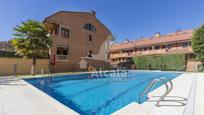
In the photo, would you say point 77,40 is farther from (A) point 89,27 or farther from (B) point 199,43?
(B) point 199,43

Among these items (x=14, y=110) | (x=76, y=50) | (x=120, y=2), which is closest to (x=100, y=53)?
(x=76, y=50)

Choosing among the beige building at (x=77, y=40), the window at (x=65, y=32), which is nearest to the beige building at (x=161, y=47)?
the beige building at (x=77, y=40)

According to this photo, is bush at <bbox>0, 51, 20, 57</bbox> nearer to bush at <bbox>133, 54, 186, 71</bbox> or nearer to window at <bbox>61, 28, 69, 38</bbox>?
window at <bbox>61, 28, 69, 38</bbox>

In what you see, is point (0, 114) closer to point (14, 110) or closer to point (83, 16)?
point (14, 110)

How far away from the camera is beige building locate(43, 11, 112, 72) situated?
2228cm

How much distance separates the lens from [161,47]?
117ft

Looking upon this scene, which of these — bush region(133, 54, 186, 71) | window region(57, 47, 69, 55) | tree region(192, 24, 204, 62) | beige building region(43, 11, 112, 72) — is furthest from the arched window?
tree region(192, 24, 204, 62)

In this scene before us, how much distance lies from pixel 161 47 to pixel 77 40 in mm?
21118

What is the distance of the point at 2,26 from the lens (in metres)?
21.3

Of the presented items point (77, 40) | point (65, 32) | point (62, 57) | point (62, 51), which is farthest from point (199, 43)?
point (62, 51)

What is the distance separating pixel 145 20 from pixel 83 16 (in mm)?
14123

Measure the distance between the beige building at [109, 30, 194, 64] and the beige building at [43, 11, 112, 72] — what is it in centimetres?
1094

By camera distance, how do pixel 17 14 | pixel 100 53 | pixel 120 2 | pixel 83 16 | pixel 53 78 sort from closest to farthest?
pixel 53 78, pixel 17 14, pixel 120 2, pixel 83 16, pixel 100 53

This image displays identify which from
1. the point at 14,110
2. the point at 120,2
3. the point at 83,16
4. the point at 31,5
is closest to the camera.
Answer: the point at 14,110
